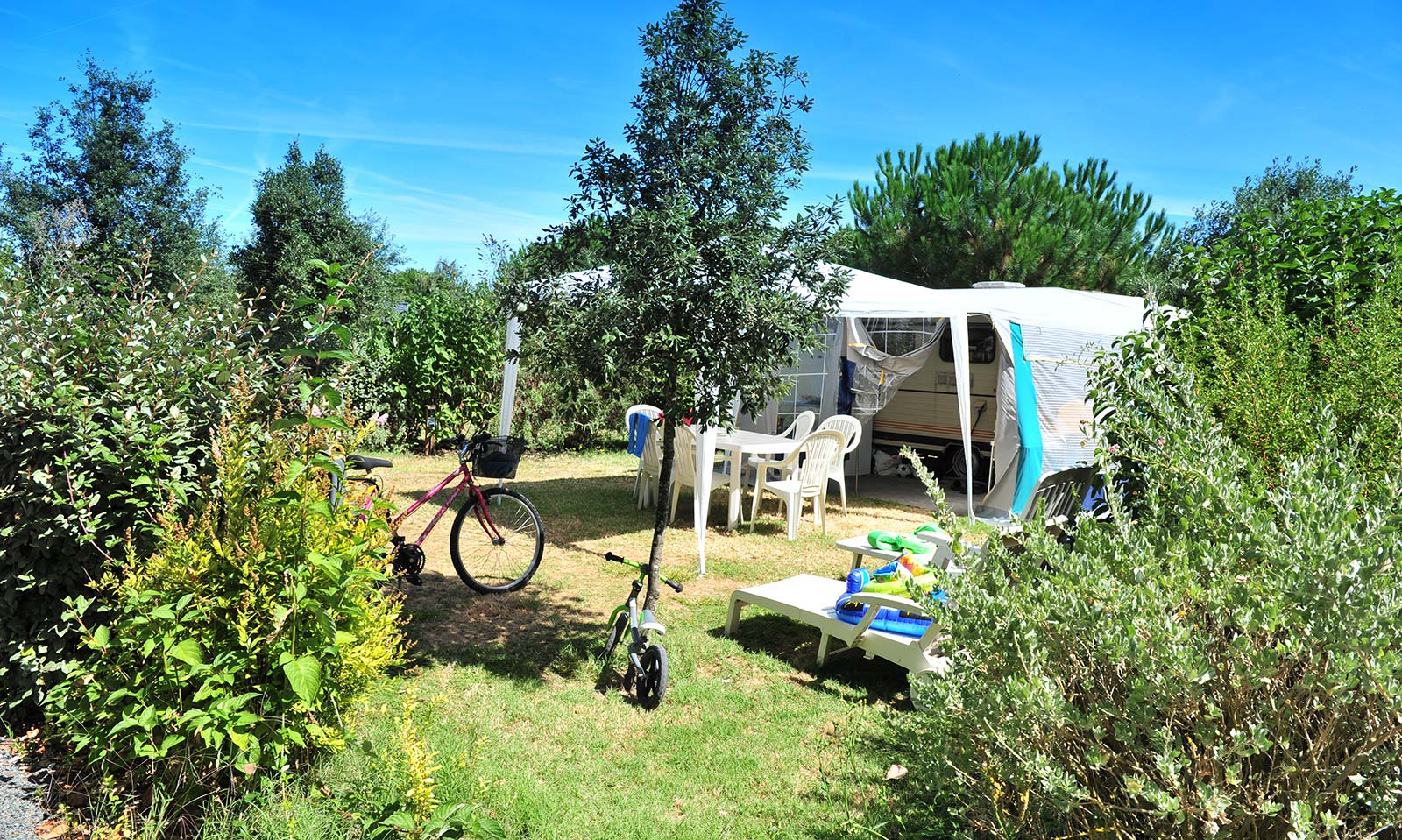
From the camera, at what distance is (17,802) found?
257 cm

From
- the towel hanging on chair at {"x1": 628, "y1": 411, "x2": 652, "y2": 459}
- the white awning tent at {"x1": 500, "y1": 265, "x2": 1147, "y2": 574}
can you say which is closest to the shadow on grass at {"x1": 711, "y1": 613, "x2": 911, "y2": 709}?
the white awning tent at {"x1": 500, "y1": 265, "x2": 1147, "y2": 574}

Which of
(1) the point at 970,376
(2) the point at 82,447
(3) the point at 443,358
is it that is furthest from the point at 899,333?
(2) the point at 82,447

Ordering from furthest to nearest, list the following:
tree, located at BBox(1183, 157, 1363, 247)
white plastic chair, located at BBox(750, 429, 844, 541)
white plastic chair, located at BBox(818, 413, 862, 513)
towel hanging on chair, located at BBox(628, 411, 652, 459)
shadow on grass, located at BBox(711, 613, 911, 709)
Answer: tree, located at BBox(1183, 157, 1363, 247), towel hanging on chair, located at BBox(628, 411, 652, 459), white plastic chair, located at BBox(818, 413, 862, 513), white plastic chair, located at BBox(750, 429, 844, 541), shadow on grass, located at BBox(711, 613, 911, 709)

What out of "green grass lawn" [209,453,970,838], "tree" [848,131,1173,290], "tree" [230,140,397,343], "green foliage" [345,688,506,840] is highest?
"tree" [848,131,1173,290]

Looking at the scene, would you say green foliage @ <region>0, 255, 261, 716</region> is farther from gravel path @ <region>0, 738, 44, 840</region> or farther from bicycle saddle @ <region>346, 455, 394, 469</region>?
bicycle saddle @ <region>346, 455, 394, 469</region>

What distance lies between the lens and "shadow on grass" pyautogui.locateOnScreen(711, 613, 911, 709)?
398cm

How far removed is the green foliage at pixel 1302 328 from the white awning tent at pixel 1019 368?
14.7 ft

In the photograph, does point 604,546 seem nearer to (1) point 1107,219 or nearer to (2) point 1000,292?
(2) point 1000,292

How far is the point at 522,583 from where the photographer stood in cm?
557

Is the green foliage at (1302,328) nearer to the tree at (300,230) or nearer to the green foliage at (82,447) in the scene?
the green foliage at (82,447)

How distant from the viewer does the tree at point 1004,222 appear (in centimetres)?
1759

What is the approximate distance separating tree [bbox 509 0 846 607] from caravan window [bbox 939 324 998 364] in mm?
7596

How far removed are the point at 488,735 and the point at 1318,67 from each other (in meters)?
15.0

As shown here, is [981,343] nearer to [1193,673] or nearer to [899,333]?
[899,333]
